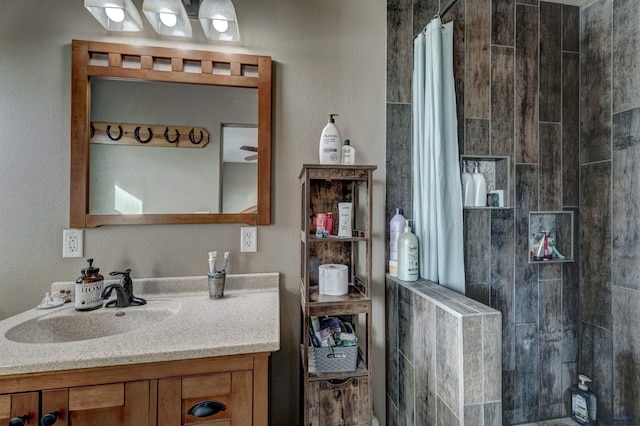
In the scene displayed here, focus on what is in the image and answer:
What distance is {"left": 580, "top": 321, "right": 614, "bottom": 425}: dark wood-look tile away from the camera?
1591 millimetres

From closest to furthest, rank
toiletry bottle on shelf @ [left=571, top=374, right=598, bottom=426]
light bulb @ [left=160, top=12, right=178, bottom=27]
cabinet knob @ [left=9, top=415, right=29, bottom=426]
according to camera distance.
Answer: cabinet knob @ [left=9, top=415, right=29, bottom=426] → light bulb @ [left=160, top=12, right=178, bottom=27] → toiletry bottle on shelf @ [left=571, top=374, right=598, bottom=426]

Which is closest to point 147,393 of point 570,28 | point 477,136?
point 477,136

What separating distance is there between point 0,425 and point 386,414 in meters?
1.55

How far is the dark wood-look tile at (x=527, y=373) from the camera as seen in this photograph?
1689 millimetres

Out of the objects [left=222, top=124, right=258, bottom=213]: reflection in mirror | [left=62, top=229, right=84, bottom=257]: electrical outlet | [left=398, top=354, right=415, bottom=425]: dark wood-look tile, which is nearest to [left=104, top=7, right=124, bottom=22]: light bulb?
[left=222, top=124, right=258, bottom=213]: reflection in mirror

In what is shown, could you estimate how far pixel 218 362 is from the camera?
88 cm

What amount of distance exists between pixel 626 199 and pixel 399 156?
131 centimetres

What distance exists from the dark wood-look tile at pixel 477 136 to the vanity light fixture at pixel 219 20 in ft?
4.56

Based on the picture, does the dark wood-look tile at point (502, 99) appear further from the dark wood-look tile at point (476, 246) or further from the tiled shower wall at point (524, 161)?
the dark wood-look tile at point (476, 246)

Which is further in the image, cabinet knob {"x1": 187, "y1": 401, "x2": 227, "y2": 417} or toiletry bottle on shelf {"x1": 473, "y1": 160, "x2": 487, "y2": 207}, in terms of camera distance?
toiletry bottle on shelf {"x1": 473, "y1": 160, "x2": 487, "y2": 207}

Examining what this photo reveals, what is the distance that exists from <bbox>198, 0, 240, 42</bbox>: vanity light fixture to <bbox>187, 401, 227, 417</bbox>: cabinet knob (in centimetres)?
156

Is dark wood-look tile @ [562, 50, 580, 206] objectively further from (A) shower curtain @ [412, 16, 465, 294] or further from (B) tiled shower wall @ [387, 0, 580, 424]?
(A) shower curtain @ [412, 16, 465, 294]

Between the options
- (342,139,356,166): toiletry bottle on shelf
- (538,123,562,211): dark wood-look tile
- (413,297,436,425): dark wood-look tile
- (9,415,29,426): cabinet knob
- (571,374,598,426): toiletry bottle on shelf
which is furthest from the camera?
(538,123,562,211): dark wood-look tile

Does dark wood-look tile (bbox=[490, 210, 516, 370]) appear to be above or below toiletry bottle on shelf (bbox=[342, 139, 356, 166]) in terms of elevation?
below
